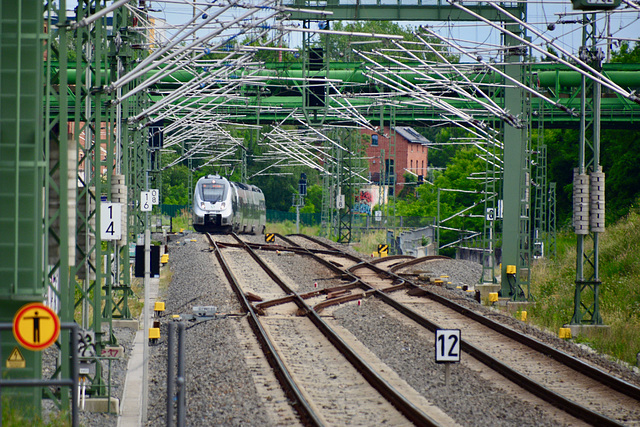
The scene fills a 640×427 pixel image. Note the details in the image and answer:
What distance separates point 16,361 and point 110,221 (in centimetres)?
506

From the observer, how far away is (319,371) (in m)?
13.5

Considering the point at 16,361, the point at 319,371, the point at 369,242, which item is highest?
the point at 16,361

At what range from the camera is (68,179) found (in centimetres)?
973

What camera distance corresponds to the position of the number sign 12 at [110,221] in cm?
1333

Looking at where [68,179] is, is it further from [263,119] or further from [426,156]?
[426,156]

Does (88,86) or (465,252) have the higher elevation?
(88,86)

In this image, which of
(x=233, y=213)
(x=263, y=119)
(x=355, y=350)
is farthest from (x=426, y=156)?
(x=355, y=350)

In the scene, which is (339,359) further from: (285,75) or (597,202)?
(285,75)

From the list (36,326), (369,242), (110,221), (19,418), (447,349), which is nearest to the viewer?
(36,326)

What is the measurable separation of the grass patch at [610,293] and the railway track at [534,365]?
1.75m

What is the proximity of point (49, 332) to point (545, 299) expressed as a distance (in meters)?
17.3

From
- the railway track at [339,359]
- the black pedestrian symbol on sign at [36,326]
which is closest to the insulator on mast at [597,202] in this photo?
the railway track at [339,359]

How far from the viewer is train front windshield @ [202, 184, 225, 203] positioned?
4743 centimetres

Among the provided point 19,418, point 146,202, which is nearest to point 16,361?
point 19,418
